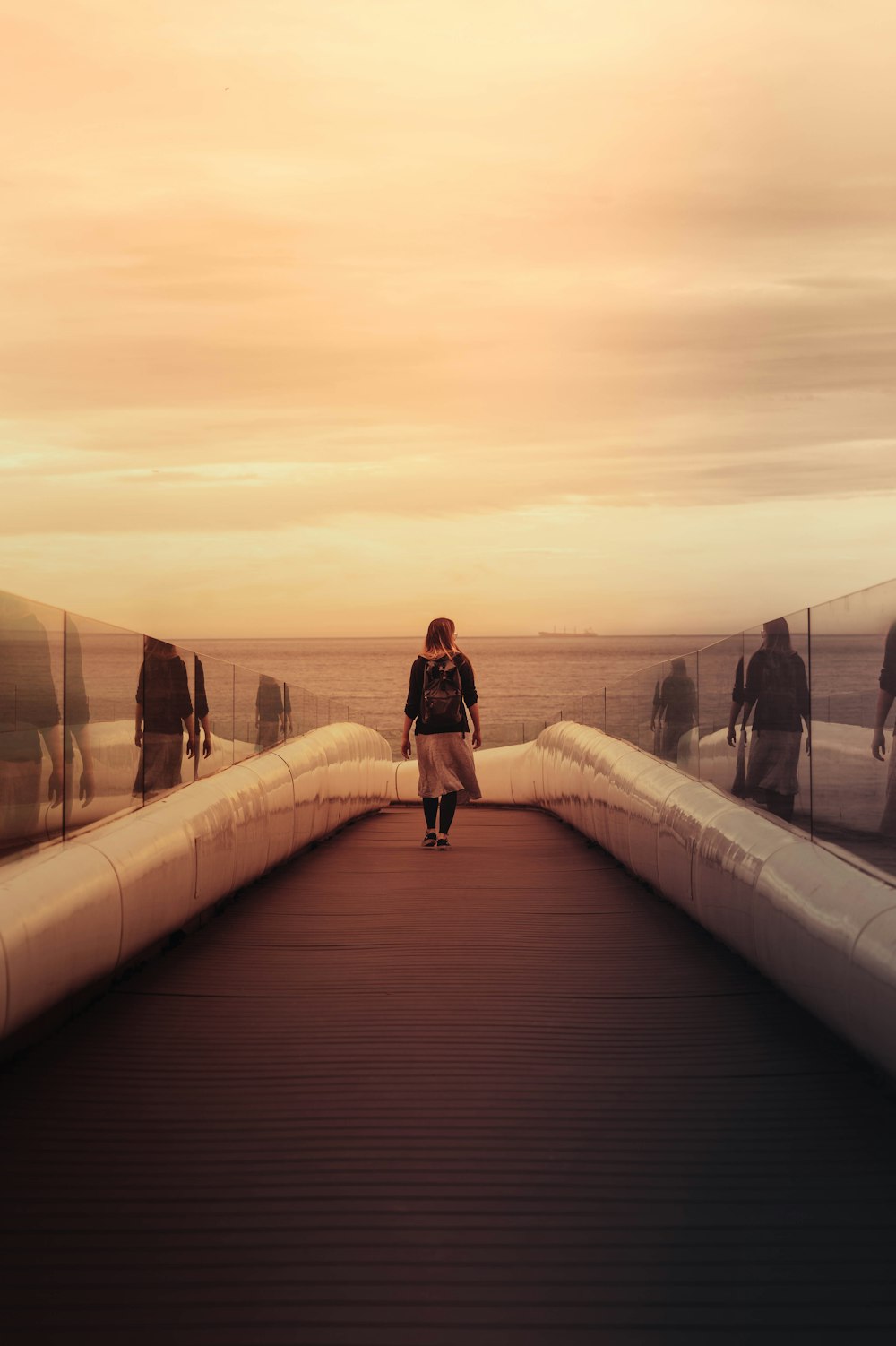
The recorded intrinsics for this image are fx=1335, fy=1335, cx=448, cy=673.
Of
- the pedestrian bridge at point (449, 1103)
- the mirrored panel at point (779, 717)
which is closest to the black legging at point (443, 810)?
the pedestrian bridge at point (449, 1103)

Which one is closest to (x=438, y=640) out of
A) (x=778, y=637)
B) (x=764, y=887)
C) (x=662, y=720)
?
(x=662, y=720)

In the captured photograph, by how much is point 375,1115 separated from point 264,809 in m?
5.09

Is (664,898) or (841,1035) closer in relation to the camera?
(841,1035)

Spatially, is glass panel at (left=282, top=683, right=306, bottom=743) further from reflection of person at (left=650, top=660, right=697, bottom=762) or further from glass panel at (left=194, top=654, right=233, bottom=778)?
reflection of person at (left=650, top=660, right=697, bottom=762)

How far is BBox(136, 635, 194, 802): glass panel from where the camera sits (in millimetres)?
7531

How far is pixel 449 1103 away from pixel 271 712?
23.6ft

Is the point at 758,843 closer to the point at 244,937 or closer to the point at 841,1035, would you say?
the point at 841,1035

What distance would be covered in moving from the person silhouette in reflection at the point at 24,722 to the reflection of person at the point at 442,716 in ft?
17.8

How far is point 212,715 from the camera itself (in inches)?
360

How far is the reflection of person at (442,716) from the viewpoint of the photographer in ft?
36.9

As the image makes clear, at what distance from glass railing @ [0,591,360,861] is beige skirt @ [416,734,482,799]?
1979 millimetres

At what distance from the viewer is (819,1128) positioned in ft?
13.3

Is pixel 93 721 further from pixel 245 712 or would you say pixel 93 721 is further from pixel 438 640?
pixel 438 640

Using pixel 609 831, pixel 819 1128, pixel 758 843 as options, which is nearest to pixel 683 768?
pixel 609 831
